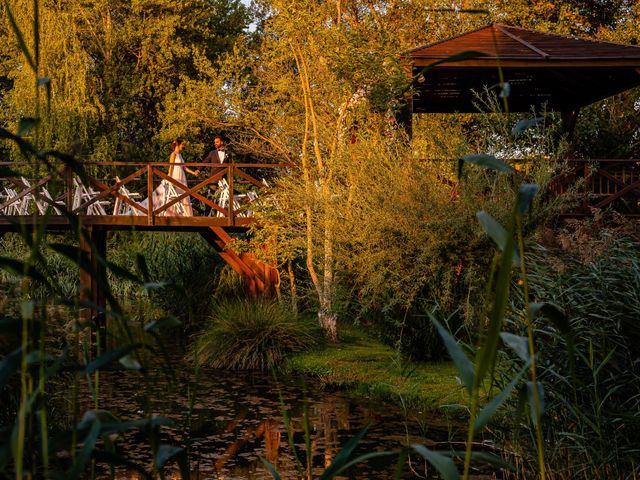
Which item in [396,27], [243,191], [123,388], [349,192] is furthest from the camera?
[243,191]

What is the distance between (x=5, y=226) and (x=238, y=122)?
14.7 ft

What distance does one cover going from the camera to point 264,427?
8914mm

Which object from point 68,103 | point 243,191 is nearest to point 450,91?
point 243,191

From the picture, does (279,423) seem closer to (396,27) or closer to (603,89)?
(603,89)

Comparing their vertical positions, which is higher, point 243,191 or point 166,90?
point 166,90

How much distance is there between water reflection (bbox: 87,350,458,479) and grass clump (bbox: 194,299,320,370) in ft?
2.26

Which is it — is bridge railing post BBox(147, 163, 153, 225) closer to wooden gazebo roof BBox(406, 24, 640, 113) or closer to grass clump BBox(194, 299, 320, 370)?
grass clump BBox(194, 299, 320, 370)

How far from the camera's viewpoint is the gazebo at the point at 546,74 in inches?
500

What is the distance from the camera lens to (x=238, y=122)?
15.8 meters

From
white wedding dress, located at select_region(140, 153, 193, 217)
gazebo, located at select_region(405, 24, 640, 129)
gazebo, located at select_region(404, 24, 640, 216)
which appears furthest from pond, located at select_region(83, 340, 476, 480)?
white wedding dress, located at select_region(140, 153, 193, 217)

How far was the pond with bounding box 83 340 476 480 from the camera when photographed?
7.12m

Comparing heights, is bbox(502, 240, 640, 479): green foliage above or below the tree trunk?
above

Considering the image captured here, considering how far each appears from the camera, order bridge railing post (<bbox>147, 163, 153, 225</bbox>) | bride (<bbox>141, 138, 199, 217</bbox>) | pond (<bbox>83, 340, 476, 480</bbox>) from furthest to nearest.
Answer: bride (<bbox>141, 138, 199, 217</bbox>)
bridge railing post (<bbox>147, 163, 153, 225</bbox>)
pond (<bbox>83, 340, 476, 480</bbox>)

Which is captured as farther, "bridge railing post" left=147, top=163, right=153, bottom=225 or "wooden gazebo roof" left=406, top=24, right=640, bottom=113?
"bridge railing post" left=147, top=163, right=153, bottom=225
